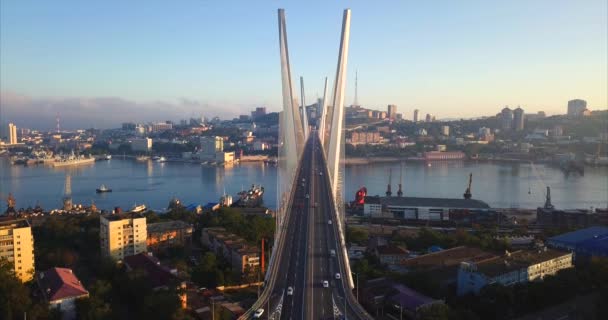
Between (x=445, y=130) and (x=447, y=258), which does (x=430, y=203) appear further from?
(x=445, y=130)

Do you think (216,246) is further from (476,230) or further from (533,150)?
(533,150)

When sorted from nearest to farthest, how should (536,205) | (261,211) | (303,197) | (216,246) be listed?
(216,246) → (303,197) → (261,211) → (536,205)

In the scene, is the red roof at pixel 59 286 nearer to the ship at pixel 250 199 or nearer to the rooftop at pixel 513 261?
the rooftop at pixel 513 261

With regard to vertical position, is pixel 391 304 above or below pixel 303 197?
below

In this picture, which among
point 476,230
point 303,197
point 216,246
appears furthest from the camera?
point 476,230

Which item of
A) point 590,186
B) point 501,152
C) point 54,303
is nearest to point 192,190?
point 54,303

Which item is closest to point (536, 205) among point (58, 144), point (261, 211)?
point (261, 211)

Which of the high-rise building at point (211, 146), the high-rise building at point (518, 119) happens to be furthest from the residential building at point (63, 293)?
the high-rise building at point (518, 119)

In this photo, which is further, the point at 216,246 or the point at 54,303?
the point at 216,246
